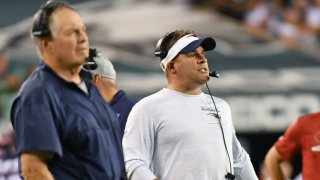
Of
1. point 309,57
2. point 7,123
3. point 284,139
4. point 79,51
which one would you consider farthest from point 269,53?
point 79,51

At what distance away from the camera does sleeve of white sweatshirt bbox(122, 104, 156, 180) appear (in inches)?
168

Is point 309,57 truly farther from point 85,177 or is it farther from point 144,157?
point 85,177

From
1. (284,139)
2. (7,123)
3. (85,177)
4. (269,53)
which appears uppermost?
(85,177)

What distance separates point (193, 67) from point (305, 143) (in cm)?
121

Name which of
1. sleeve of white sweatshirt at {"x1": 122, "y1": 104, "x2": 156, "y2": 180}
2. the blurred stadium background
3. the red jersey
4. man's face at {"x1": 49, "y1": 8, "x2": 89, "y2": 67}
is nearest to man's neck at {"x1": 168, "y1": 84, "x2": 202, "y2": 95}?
sleeve of white sweatshirt at {"x1": 122, "y1": 104, "x2": 156, "y2": 180}

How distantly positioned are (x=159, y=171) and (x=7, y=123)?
628 cm

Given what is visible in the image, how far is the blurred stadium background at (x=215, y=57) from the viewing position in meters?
10.1

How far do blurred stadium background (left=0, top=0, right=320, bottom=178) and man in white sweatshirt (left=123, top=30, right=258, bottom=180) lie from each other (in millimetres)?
5463

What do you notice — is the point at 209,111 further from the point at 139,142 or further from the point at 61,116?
the point at 61,116

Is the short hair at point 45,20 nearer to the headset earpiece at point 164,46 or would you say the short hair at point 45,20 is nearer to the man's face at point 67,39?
the man's face at point 67,39

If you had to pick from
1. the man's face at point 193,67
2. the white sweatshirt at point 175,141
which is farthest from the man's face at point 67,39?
the man's face at point 193,67

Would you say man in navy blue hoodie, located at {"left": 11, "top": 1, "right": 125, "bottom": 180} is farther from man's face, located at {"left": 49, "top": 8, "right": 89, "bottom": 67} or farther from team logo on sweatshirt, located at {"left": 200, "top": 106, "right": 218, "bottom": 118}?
team logo on sweatshirt, located at {"left": 200, "top": 106, "right": 218, "bottom": 118}

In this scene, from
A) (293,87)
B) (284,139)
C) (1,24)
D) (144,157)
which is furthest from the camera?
(1,24)

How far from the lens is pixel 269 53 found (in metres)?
10.2
